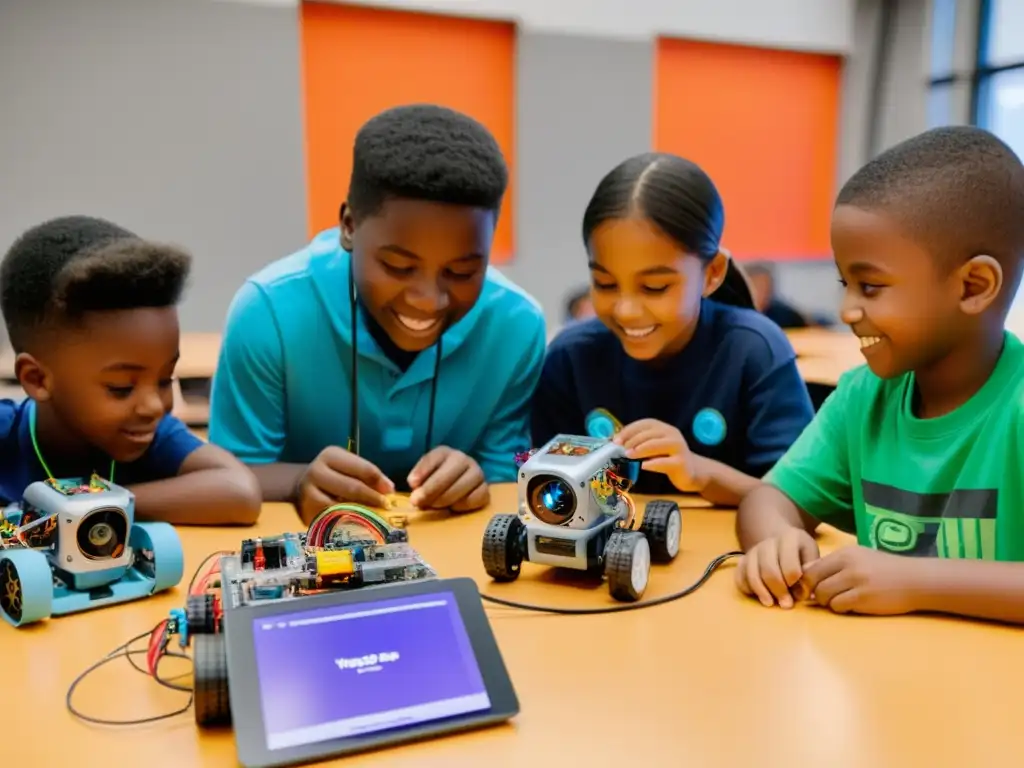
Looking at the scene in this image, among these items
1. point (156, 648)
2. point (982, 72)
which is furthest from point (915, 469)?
point (982, 72)

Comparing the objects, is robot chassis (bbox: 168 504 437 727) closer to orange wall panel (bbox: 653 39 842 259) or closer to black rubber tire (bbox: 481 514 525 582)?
black rubber tire (bbox: 481 514 525 582)

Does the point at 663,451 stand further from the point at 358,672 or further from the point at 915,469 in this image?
the point at 358,672

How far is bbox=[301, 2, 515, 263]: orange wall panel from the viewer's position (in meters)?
4.20

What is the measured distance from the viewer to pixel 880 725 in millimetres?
743

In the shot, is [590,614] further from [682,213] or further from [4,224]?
[4,224]

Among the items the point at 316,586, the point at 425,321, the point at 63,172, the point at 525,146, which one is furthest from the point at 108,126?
the point at 316,586

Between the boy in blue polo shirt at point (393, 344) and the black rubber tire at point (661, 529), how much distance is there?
13.4 inches

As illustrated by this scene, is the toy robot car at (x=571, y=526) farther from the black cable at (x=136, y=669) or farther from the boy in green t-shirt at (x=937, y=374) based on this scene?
the black cable at (x=136, y=669)

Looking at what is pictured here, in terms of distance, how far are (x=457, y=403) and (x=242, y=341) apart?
39 centimetres

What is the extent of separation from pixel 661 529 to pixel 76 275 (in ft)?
2.54

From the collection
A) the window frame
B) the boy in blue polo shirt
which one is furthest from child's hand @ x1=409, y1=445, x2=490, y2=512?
the window frame

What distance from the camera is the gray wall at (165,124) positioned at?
373 cm

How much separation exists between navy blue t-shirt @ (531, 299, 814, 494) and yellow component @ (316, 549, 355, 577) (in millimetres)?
770

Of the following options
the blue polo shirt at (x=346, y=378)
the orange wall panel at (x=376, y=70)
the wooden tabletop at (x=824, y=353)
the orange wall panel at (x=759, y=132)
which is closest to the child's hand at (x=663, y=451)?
the blue polo shirt at (x=346, y=378)
